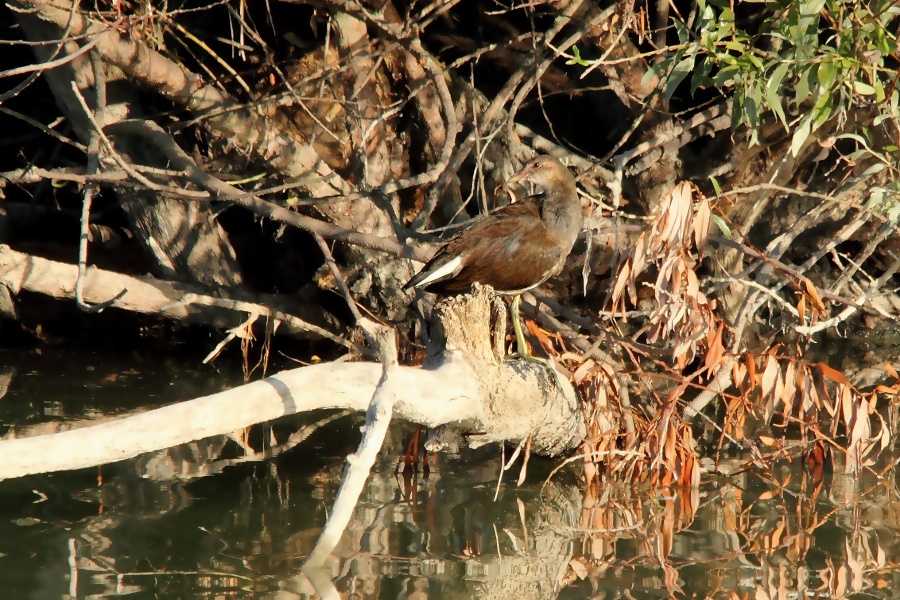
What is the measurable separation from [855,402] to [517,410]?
1.54m

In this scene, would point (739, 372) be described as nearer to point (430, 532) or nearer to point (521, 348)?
point (521, 348)

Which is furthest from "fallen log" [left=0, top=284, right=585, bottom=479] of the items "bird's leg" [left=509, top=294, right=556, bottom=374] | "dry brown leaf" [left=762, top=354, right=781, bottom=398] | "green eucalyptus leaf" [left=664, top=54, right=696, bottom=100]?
"green eucalyptus leaf" [left=664, top=54, right=696, bottom=100]

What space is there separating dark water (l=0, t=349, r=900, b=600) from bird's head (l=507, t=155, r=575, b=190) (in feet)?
4.71

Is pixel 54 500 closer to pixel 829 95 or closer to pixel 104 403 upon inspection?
pixel 104 403

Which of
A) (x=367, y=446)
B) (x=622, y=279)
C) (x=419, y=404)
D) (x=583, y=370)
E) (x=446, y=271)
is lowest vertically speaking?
(x=367, y=446)

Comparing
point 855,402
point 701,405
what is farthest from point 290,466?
point 855,402

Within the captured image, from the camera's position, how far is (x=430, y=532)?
14.1ft

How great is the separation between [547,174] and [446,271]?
0.89 meters

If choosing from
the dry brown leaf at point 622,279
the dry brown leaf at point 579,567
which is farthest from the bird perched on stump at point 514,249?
the dry brown leaf at point 579,567

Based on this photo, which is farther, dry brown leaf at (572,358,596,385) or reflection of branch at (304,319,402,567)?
dry brown leaf at (572,358,596,385)

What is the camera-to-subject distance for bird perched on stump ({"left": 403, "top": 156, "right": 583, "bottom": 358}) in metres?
4.70

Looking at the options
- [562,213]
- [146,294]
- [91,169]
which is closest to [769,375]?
[562,213]

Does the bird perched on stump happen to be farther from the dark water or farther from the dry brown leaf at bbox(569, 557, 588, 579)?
the dry brown leaf at bbox(569, 557, 588, 579)

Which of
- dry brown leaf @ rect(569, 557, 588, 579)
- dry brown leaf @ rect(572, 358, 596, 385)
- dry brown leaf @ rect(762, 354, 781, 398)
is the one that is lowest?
dry brown leaf @ rect(569, 557, 588, 579)
